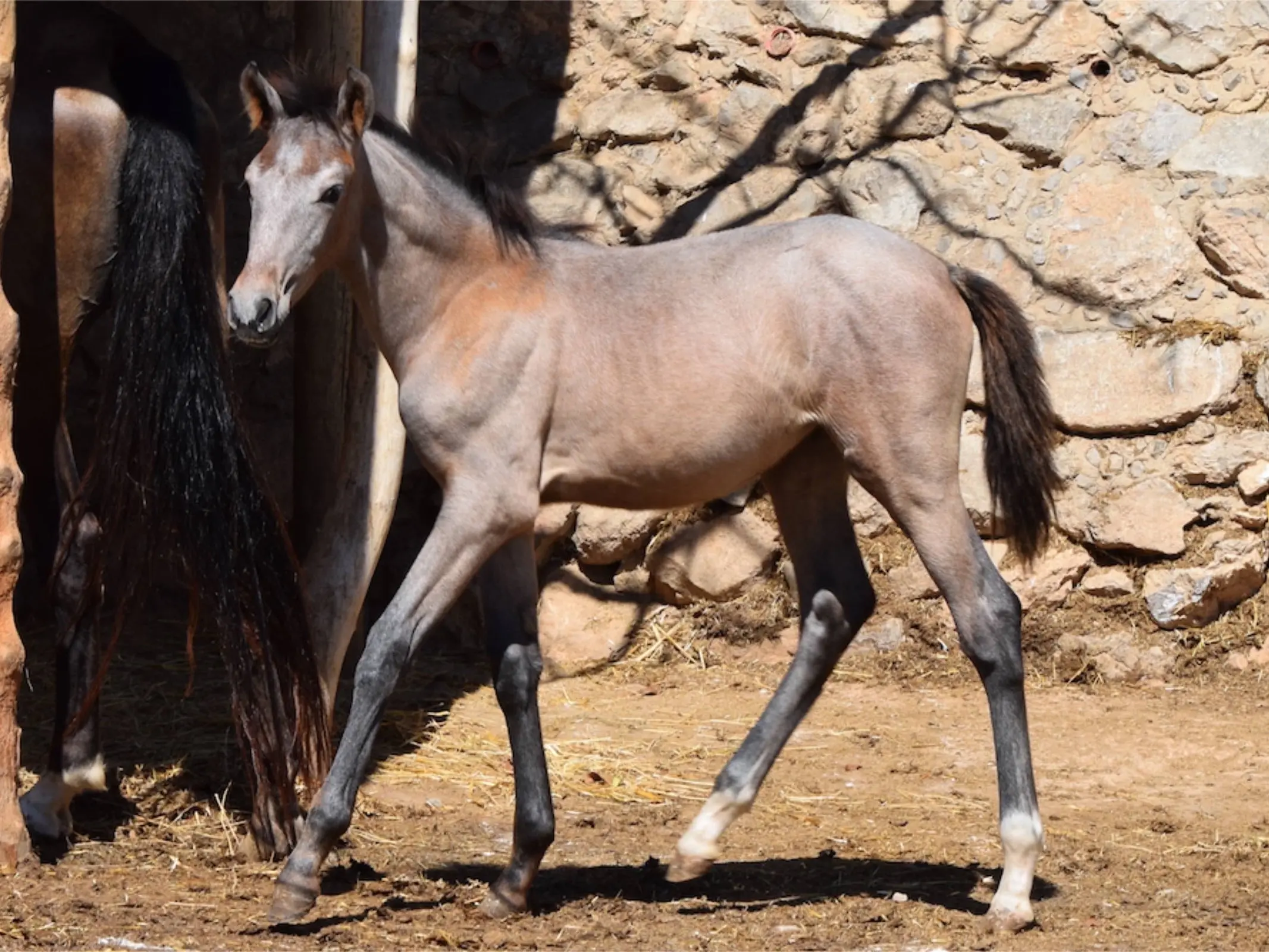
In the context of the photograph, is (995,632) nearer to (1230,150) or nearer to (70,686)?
(70,686)

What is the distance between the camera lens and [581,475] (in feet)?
13.9

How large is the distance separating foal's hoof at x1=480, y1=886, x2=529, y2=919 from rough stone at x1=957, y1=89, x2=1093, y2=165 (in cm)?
431

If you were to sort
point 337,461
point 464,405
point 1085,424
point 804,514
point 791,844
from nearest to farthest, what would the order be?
point 464,405
point 804,514
point 791,844
point 337,461
point 1085,424

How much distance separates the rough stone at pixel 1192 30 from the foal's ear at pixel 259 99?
4.39 meters

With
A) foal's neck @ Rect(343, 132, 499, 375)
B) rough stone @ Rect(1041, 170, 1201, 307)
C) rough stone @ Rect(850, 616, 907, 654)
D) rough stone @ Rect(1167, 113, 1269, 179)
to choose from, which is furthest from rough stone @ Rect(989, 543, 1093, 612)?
foal's neck @ Rect(343, 132, 499, 375)

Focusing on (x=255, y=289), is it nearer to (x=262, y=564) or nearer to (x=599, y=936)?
(x=262, y=564)

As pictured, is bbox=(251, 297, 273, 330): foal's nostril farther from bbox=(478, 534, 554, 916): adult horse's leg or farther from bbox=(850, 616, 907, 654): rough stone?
bbox=(850, 616, 907, 654): rough stone

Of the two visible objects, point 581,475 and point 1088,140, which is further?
point 1088,140

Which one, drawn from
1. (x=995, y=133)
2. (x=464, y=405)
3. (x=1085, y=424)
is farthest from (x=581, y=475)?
(x=995, y=133)

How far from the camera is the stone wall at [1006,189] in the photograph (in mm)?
6617

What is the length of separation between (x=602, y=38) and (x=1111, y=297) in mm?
2577

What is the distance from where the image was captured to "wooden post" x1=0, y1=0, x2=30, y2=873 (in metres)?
4.38

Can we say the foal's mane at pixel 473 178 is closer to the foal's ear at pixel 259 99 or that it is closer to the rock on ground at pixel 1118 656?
the foal's ear at pixel 259 99

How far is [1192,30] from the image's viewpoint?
23.2 ft
